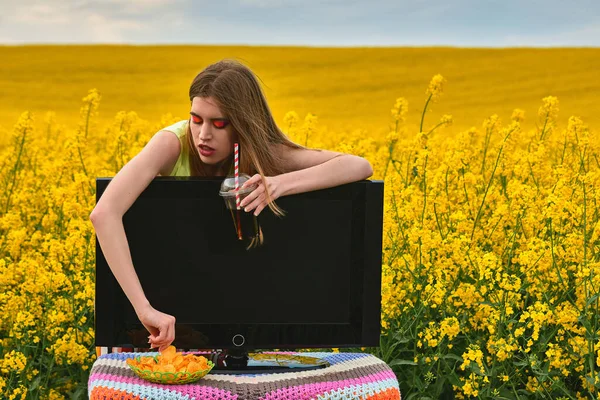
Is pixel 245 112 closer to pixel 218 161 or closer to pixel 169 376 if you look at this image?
pixel 218 161

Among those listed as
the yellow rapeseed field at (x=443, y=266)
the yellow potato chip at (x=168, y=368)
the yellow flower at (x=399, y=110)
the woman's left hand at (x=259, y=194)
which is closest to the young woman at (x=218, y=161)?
the woman's left hand at (x=259, y=194)

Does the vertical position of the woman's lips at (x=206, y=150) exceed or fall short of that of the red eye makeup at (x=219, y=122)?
it falls short

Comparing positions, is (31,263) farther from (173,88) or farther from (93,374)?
(173,88)

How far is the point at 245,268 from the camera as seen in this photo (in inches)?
129

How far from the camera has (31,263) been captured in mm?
4410

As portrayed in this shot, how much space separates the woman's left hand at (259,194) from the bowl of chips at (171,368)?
1.64 ft

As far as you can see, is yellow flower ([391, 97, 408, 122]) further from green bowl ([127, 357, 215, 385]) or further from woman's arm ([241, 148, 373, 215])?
green bowl ([127, 357, 215, 385])

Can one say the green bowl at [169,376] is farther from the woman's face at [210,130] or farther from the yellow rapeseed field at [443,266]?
the yellow rapeseed field at [443,266]

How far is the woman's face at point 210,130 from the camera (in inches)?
131

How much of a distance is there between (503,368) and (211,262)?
153 centimetres

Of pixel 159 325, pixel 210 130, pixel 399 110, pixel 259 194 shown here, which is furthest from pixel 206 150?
pixel 399 110

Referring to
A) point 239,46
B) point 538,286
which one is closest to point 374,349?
point 538,286

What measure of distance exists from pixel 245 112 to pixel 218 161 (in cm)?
20

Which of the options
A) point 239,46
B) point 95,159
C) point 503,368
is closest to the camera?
point 503,368
